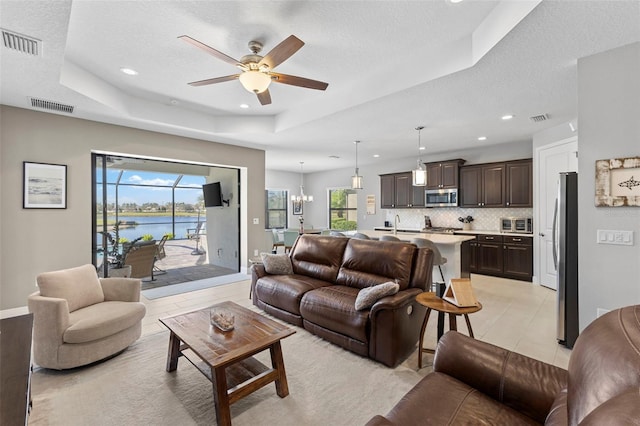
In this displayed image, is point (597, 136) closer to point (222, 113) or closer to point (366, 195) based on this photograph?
point (222, 113)

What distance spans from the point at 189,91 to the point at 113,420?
3.71 metres

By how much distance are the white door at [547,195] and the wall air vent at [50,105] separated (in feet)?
23.9

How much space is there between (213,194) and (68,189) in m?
2.89

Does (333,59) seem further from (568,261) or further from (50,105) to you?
(50,105)

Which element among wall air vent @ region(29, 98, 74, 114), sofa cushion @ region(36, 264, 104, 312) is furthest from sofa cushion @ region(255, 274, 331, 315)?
wall air vent @ region(29, 98, 74, 114)

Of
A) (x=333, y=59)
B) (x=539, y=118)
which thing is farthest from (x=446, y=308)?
(x=539, y=118)

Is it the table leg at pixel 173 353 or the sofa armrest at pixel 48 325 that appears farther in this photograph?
the table leg at pixel 173 353

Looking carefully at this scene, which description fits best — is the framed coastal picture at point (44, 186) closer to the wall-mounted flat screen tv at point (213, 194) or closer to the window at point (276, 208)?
the wall-mounted flat screen tv at point (213, 194)

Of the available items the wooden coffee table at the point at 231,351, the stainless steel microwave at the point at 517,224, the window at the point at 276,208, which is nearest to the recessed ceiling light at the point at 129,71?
the wooden coffee table at the point at 231,351

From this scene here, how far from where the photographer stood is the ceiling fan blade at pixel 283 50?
82.0 inches

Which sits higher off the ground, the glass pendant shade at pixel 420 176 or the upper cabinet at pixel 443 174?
the upper cabinet at pixel 443 174

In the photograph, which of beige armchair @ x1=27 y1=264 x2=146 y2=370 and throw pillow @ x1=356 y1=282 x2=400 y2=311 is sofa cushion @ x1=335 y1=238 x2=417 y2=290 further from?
beige armchair @ x1=27 y1=264 x2=146 y2=370

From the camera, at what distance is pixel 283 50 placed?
2.23 m

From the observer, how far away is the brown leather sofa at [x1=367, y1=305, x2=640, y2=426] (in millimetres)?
807
